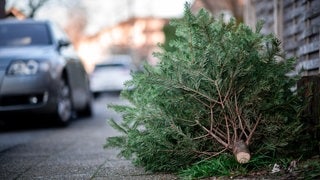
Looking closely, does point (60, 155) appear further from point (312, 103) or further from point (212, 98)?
point (312, 103)

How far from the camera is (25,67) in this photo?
766cm

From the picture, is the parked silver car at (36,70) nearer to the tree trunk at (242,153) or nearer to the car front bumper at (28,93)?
the car front bumper at (28,93)

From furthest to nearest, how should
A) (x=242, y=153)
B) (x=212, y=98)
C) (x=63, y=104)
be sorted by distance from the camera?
(x=63, y=104) < (x=212, y=98) < (x=242, y=153)

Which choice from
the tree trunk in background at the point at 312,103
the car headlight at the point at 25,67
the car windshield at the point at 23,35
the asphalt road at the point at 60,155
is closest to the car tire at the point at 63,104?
the asphalt road at the point at 60,155

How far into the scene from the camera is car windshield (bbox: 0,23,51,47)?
28.0 ft

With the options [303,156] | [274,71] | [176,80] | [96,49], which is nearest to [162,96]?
[176,80]

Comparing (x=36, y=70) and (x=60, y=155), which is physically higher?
(x=36, y=70)

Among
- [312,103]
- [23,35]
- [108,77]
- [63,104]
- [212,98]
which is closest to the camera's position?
[212,98]

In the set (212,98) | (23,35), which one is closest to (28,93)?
(23,35)

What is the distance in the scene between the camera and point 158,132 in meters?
3.88

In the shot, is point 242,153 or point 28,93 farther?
point 28,93

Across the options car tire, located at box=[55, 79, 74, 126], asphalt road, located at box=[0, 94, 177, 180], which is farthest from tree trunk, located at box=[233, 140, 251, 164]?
car tire, located at box=[55, 79, 74, 126]

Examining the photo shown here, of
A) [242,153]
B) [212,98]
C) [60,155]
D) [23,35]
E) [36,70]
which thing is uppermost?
[23,35]

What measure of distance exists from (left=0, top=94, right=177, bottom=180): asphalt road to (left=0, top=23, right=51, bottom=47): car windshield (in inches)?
54.7
